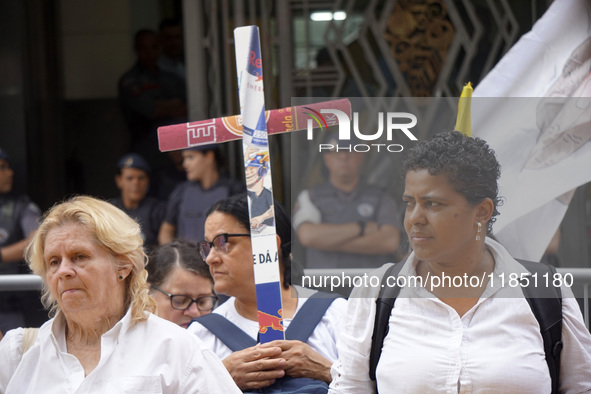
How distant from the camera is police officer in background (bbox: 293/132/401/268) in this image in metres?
2.99

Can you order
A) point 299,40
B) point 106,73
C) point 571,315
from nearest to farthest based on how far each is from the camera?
point 571,315 < point 299,40 < point 106,73

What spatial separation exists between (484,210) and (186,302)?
153 cm

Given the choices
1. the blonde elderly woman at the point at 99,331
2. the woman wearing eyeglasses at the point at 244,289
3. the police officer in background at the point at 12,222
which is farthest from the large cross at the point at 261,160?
the police officer in background at the point at 12,222

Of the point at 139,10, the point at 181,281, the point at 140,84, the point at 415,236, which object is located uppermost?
the point at 139,10

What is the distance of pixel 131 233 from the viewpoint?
2.98 m

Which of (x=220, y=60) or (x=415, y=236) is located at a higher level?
(x=220, y=60)

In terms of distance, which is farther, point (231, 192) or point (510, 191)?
point (231, 192)

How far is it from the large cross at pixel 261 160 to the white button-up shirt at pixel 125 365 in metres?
0.33

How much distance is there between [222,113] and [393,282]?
350cm

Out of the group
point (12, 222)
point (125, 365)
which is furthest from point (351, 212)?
point (12, 222)

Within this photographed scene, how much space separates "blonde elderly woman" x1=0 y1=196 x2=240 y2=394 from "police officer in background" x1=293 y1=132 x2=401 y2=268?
557 mm

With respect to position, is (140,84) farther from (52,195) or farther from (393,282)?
(393,282)

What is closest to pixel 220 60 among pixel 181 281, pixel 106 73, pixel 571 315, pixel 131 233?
pixel 106 73

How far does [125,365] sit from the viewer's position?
2805 millimetres
